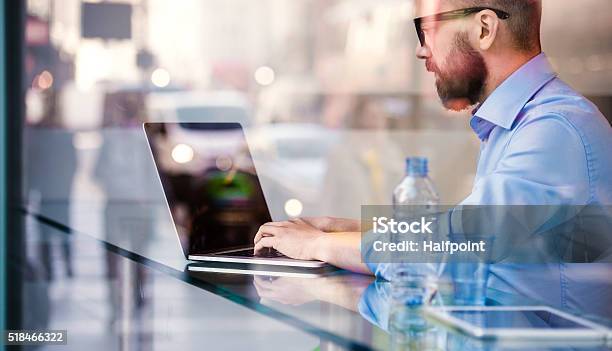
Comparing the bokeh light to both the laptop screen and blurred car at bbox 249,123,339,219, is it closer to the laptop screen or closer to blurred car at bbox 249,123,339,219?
the laptop screen

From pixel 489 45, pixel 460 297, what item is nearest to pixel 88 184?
pixel 489 45

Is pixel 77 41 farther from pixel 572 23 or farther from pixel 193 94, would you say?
pixel 572 23

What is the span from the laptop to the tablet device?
0.54m

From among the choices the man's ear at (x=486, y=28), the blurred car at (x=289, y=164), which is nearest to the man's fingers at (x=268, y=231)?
the man's ear at (x=486, y=28)

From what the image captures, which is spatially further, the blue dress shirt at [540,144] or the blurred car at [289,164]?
the blurred car at [289,164]

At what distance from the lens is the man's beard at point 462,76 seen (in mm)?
2119

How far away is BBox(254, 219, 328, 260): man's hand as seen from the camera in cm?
184

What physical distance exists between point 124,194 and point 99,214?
0.55 feet

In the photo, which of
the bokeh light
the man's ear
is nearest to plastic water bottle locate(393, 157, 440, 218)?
the man's ear

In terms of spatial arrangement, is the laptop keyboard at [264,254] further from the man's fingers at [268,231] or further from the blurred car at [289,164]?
Answer: the blurred car at [289,164]

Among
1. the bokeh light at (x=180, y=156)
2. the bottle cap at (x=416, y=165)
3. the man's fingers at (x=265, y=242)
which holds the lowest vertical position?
the man's fingers at (x=265, y=242)

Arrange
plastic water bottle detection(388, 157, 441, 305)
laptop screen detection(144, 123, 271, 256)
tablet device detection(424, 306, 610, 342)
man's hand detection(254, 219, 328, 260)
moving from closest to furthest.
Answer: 1. tablet device detection(424, 306, 610, 342)
2. plastic water bottle detection(388, 157, 441, 305)
3. man's hand detection(254, 219, 328, 260)
4. laptop screen detection(144, 123, 271, 256)

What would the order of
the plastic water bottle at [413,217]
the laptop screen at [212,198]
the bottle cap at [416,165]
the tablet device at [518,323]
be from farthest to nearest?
the laptop screen at [212,198] < the bottle cap at [416,165] < the plastic water bottle at [413,217] < the tablet device at [518,323]

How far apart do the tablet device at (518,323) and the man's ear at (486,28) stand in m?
0.88
